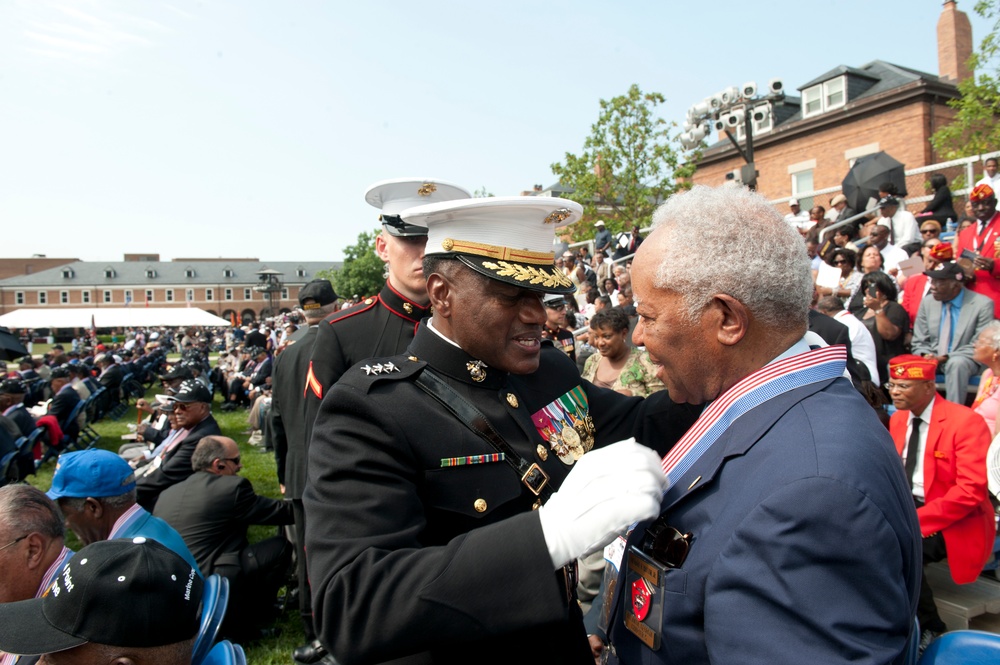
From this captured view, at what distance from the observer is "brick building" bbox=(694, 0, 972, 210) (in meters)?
25.0

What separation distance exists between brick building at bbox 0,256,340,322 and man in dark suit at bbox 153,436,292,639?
86.6m

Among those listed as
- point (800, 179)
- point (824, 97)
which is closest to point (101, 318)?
point (800, 179)

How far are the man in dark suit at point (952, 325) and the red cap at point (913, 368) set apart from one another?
2.59 metres

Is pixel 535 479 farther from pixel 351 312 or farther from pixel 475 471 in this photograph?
pixel 351 312

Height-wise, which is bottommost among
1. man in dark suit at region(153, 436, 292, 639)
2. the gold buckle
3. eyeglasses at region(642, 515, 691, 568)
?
man in dark suit at region(153, 436, 292, 639)

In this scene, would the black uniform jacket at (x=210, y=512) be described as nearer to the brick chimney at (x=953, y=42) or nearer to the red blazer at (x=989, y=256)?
the red blazer at (x=989, y=256)

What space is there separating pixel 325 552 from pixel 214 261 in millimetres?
110447

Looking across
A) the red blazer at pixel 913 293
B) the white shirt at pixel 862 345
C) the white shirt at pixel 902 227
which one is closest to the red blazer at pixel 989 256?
the red blazer at pixel 913 293

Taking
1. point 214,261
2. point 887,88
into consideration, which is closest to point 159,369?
point 887,88

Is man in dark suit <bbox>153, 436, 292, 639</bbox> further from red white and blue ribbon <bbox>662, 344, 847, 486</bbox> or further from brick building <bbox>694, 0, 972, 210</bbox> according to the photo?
brick building <bbox>694, 0, 972, 210</bbox>

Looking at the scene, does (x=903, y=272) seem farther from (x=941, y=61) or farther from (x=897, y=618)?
(x=941, y=61)

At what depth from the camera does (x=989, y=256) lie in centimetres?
788

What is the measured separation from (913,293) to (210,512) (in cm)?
829

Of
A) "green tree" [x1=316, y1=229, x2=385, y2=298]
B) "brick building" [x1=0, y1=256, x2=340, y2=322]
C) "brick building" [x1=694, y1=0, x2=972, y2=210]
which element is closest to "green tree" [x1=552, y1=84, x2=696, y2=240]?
"brick building" [x1=694, y1=0, x2=972, y2=210]
